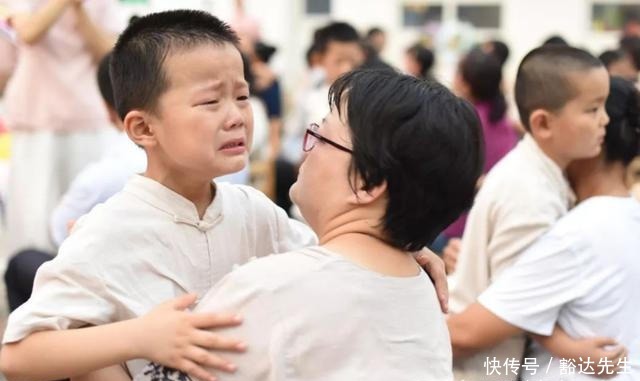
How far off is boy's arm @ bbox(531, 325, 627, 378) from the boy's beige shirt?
0.39 ft

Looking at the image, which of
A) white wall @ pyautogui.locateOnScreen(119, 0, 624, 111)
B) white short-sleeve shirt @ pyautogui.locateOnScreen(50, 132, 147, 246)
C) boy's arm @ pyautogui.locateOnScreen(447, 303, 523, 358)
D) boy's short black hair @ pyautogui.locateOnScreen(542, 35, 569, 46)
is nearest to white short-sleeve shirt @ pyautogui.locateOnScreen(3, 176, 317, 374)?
boy's arm @ pyautogui.locateOnScreen(447, 303, 523, 358)

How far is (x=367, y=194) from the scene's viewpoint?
58.6 inches

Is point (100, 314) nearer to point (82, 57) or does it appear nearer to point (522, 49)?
point (82, 57)

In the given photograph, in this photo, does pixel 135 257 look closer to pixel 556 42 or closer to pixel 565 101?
pixel 565 101

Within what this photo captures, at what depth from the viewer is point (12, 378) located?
4.91ft

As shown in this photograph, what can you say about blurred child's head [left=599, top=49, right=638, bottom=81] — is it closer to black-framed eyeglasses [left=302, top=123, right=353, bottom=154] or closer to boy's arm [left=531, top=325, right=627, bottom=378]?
boy's arm [left=531, top=325, right=627, bottom=378]

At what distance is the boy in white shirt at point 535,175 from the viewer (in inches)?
98.7

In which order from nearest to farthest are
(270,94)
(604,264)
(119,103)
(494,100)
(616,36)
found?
(119,103) < (604,264) < (494,100) < (270,94) < (616,36)

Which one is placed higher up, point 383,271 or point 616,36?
point 383,271

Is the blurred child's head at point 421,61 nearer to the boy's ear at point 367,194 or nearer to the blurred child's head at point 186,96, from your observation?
the blurred child's head at point 186,96

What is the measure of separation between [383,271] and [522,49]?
36.6ft

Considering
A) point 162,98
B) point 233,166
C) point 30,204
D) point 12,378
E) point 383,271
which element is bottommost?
point 30,204

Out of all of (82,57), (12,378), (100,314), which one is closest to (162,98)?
(100,314)

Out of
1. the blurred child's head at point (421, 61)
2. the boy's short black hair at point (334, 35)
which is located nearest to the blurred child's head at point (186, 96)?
the boy's short black hair at point (334, 35)
